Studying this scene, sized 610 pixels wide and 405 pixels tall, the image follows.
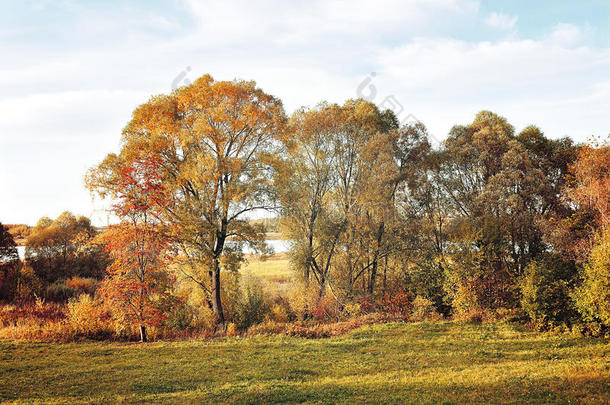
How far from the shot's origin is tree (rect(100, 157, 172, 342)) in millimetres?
18062

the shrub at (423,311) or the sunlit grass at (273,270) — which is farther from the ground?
the sunlit grass at (273,270)

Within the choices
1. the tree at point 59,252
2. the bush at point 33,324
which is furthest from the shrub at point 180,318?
the tree at point 59,252

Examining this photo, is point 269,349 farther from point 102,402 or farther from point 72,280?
point 72,280

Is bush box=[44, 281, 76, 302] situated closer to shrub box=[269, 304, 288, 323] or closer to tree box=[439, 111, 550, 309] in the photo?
shrub box=[269, 304, 288, 323]

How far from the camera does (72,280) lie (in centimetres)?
3512

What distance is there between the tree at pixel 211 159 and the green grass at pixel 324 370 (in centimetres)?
596

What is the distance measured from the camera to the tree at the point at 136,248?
18.1 metres

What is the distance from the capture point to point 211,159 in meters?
20.6

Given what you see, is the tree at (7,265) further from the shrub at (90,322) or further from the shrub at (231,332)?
the shrub at (231,332)

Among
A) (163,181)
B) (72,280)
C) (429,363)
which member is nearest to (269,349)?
(429,363)

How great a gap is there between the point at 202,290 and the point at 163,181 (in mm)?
8231

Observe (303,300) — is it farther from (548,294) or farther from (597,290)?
(597,290)

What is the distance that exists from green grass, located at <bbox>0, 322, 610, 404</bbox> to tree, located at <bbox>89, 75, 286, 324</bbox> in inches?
235

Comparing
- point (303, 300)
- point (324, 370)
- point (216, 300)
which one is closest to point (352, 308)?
point (303, 300)
